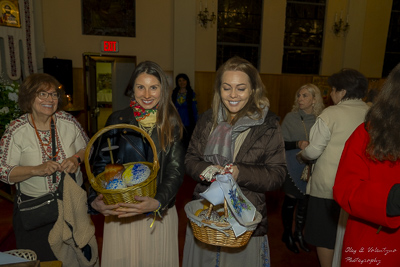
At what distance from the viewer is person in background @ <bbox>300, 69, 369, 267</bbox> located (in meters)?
2.29

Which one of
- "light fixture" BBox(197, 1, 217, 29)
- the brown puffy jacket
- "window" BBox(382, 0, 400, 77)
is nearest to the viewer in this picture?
the brown puffy jacket

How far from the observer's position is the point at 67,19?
24.0 feet

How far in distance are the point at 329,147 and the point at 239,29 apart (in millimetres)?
6723

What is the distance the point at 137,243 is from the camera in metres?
1.72

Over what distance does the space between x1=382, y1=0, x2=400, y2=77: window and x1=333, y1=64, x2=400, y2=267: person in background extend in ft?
30.5

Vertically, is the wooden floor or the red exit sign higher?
the red exit sign

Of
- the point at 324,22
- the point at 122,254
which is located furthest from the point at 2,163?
the point at 324,22

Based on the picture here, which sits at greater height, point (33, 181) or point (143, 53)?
point (143, 53)

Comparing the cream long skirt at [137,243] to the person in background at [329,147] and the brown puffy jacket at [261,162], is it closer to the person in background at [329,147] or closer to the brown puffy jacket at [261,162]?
the brown puffy jacket at [261,162]

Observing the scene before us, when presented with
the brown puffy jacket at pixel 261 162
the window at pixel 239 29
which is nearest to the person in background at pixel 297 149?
the brown puffy jacket at pixel 261 162

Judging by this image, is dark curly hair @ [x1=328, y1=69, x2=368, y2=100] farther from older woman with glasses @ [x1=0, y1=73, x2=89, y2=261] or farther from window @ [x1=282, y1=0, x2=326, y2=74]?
window @ [x1=282, y1=0, x2=326, y2=74]

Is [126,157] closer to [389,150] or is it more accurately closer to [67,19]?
[389,150]

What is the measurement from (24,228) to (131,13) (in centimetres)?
697

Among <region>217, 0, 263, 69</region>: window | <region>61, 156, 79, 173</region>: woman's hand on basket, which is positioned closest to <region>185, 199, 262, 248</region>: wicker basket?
<region>61, 156, 79, 173</region>: woman's hand on basket
